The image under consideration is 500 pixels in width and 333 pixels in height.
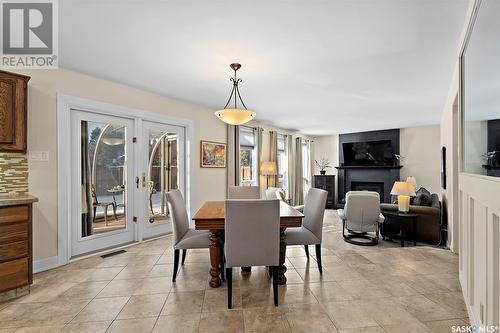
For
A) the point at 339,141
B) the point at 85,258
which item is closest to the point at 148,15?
the point at 85,258

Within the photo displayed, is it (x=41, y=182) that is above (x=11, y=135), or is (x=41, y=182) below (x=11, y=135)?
below

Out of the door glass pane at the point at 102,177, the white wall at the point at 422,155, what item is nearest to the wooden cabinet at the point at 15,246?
the door glass pane at the point at 102,177

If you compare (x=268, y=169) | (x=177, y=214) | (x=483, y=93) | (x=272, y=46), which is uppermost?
(x=272, y=46)

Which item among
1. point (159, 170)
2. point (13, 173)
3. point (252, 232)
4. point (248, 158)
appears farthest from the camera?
point (248, 158)

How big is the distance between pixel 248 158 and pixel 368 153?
13.1ft

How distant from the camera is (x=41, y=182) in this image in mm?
2920

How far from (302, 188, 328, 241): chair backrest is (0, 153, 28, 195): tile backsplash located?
3.38 meters

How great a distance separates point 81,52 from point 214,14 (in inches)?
67.0

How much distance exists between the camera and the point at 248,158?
256 inches

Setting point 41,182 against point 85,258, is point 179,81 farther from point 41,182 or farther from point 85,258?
point 85,258

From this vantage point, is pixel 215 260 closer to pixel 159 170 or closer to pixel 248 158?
pixel 159 170

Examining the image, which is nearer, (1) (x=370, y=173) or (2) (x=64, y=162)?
(2) (x=64, y=162)

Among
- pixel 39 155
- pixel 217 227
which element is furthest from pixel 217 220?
pixel 39 155

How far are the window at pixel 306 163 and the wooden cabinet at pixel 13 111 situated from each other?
23.9 ft
